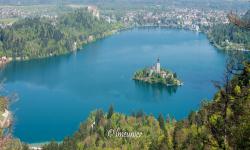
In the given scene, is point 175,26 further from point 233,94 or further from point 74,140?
point 233,94

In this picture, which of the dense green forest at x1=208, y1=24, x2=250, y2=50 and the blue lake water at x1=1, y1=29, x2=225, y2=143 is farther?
the dense green forest at x1=208, y1=24, x2=250, y2=50

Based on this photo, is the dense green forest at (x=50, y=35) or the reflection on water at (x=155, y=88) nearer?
the reflection on water at (x=155, y=88)

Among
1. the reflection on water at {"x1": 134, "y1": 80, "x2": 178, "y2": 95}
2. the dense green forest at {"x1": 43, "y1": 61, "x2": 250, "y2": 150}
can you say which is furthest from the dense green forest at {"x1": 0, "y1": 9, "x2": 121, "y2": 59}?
the dense green forest at {"x1": 43, "y1": 61, "x2": 250, "y2": 150}

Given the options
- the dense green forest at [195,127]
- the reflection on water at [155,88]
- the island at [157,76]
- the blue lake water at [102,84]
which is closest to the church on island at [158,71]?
the island at [157,76]

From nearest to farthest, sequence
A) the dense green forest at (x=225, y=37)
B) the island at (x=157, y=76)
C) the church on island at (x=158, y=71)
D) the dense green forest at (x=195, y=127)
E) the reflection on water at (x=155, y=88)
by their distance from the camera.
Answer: the dense green forest at (x=195, y=127), the reflection on water at (x=155, y=88), the island at (x=157, y=76), the church on island at (x=158, y=71), the dense green forest at (x=225, y=37)

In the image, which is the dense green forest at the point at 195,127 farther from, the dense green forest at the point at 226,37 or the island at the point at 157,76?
the dense green forest at the point at 226,37

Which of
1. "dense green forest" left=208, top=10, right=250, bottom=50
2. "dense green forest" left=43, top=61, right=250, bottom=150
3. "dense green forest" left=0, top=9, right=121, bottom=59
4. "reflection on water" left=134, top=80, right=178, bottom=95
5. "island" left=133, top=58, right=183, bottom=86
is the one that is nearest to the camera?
"dense green forest" left=43, top=61, right=250, bottom=150

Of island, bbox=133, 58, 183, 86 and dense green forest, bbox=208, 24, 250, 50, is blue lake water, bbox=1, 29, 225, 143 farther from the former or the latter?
dense green forest, bbox=208, 24, 250, 50
